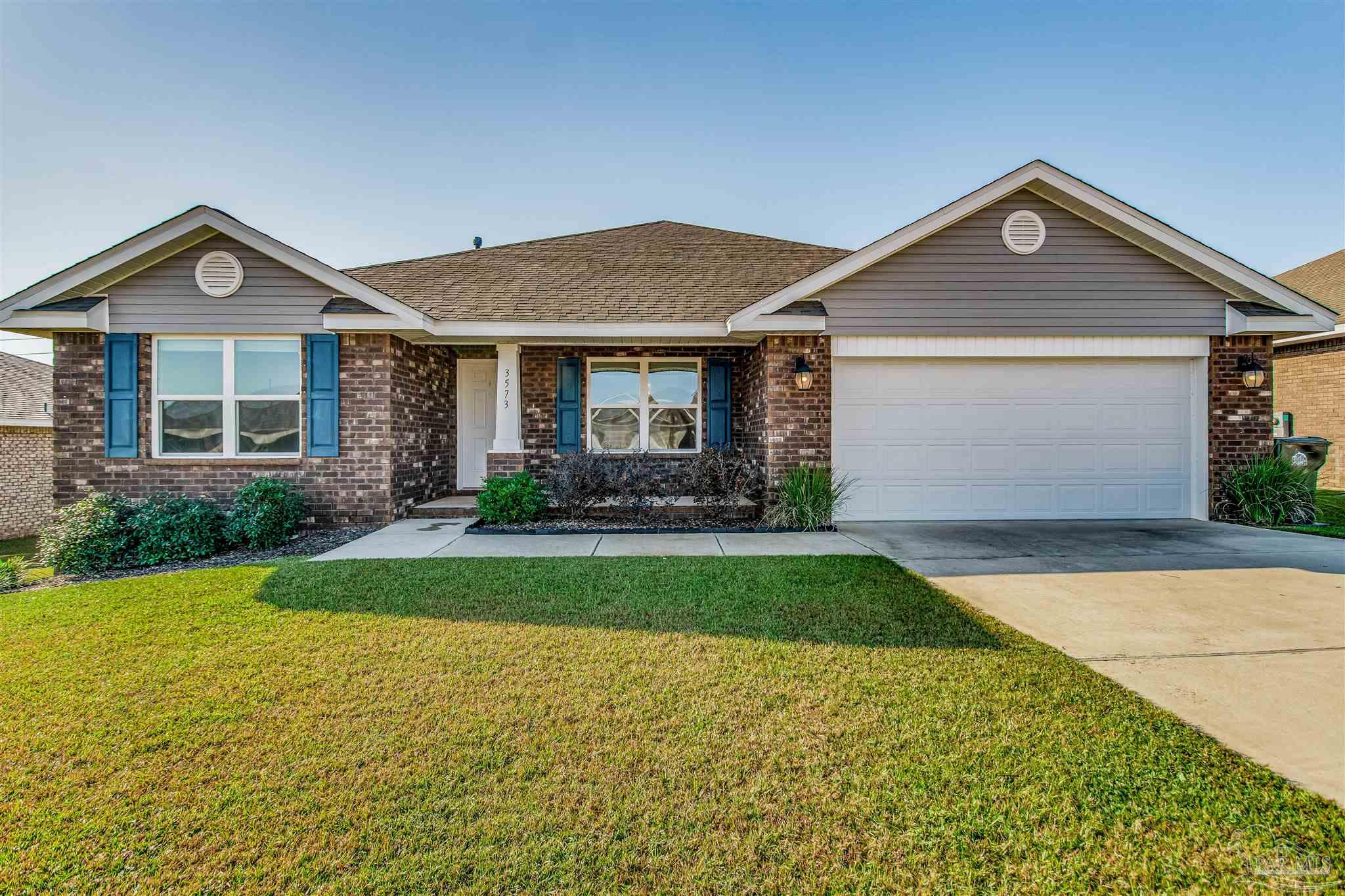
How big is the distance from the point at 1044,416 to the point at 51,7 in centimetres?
1521

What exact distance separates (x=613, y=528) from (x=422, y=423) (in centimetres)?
395

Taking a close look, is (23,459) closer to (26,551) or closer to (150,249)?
(26,551)

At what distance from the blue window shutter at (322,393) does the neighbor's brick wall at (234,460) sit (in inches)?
4.2

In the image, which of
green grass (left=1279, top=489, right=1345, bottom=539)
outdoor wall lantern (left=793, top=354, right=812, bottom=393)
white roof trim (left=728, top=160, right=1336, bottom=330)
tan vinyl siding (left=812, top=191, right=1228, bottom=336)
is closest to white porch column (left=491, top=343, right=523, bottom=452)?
white roof trim (left=728, top=160, right=1336, bottom=330)

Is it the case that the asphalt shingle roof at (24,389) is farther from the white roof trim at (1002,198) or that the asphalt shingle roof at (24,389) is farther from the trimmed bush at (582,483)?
the white roof trim at (1002,198)

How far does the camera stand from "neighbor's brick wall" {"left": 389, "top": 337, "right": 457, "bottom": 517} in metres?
8.30

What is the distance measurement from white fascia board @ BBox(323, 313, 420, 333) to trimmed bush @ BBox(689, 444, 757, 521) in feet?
15.3

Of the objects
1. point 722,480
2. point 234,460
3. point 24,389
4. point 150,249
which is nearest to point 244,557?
point 234,460

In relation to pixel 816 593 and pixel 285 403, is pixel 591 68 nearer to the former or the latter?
pixel 285 403

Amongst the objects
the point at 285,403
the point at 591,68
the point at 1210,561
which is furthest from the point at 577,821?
the point at 591,68

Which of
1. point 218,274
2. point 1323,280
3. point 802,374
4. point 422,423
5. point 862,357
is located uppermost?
point 1323,280

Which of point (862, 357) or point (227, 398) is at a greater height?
point (862, 357)

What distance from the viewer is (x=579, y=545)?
22.4 feet

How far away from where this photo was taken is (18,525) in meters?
14.8
